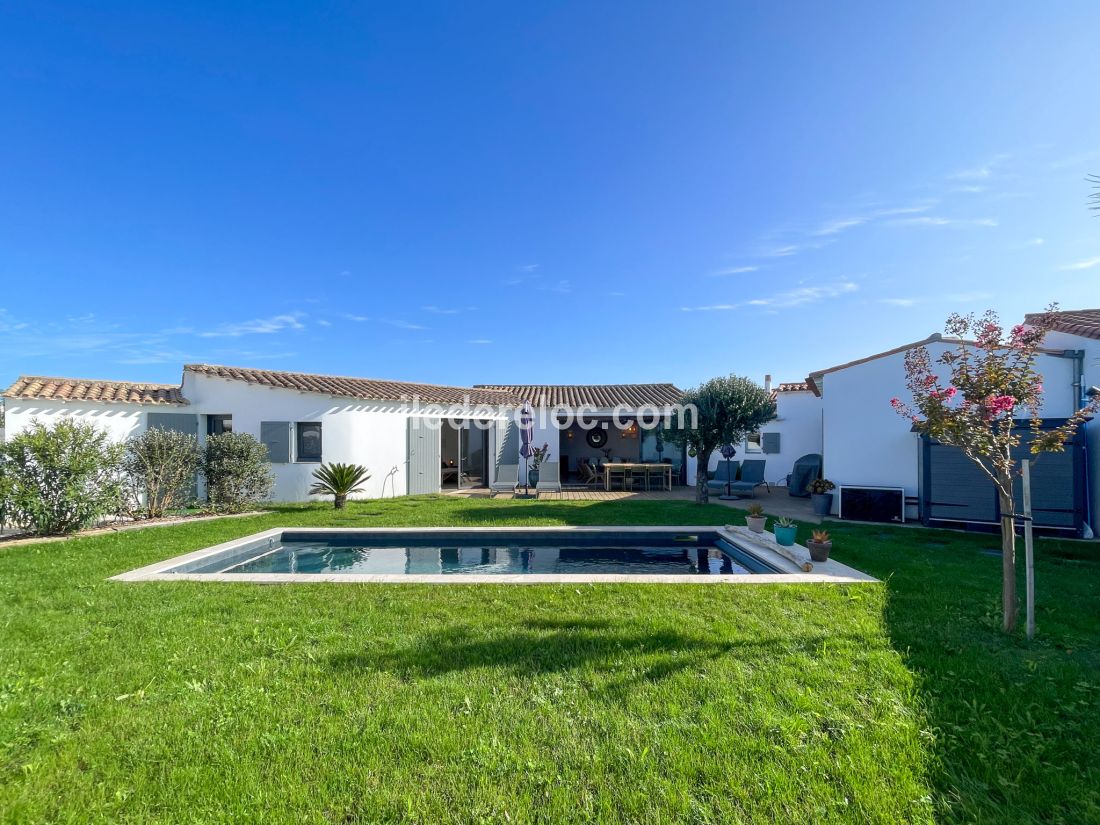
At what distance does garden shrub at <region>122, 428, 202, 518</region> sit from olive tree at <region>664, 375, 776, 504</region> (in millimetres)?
13698

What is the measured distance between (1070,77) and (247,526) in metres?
14.2

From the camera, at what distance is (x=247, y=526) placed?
10062 mm

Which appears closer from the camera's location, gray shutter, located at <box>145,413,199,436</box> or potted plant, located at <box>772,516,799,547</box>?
potted plant, located at <box>772,516,799,547</box>

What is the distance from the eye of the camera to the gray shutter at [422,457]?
1636cm

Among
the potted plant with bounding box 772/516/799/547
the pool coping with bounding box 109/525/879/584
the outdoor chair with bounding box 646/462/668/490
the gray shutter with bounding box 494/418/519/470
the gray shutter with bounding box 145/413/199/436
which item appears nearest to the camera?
the pool coping with bounding box 109/525/879/584

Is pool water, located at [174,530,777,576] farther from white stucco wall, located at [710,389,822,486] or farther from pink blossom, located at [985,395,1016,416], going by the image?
white stucco wall, located at [710,389,822,486]

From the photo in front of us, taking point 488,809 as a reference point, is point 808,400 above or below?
above

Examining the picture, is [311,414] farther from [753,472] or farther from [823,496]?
[753,472]

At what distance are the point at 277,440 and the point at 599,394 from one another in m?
13.2

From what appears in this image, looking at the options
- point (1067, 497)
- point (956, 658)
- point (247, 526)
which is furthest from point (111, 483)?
point (1067, 497)

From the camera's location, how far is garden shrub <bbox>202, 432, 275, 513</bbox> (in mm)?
12312

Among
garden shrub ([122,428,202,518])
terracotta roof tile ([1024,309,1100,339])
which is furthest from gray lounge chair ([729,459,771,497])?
garden shrub ([122,428,202,518])

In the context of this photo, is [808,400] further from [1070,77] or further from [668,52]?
[1070,77]

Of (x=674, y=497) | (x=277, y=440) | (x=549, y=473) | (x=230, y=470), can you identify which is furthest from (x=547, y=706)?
(x=549, y=473)
